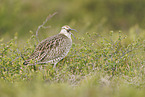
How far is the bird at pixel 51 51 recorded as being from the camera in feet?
20.0

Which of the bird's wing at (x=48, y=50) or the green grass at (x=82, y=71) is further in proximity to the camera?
the bird's wing at (x=48, y=50)

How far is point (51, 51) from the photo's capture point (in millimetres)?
6211

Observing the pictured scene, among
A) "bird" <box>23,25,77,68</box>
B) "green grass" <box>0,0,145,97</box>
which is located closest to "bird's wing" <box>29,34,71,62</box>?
"bird" <box>23,25,77,68</box>

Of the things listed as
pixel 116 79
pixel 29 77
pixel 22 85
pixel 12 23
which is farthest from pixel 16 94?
pixel 12 23

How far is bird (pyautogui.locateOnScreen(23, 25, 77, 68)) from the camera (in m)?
6.09

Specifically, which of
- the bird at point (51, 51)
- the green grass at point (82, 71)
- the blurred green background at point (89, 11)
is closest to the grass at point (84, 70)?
the green grass at point (82, 71)

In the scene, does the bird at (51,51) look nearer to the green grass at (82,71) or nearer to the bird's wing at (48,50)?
the bird's wing at (48,50)

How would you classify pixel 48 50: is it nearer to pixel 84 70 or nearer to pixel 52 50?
pixel 52 50

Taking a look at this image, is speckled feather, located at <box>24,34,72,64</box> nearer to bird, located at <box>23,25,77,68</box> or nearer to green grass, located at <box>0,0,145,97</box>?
bird, located at <box>23,25,77,68</box>

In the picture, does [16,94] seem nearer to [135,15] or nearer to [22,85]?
[22,85]

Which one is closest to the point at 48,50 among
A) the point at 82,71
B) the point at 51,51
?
the point at 51,51

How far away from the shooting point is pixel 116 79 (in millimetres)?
5309

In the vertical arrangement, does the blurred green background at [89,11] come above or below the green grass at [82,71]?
above

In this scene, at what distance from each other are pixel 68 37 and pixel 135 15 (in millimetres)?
8570
